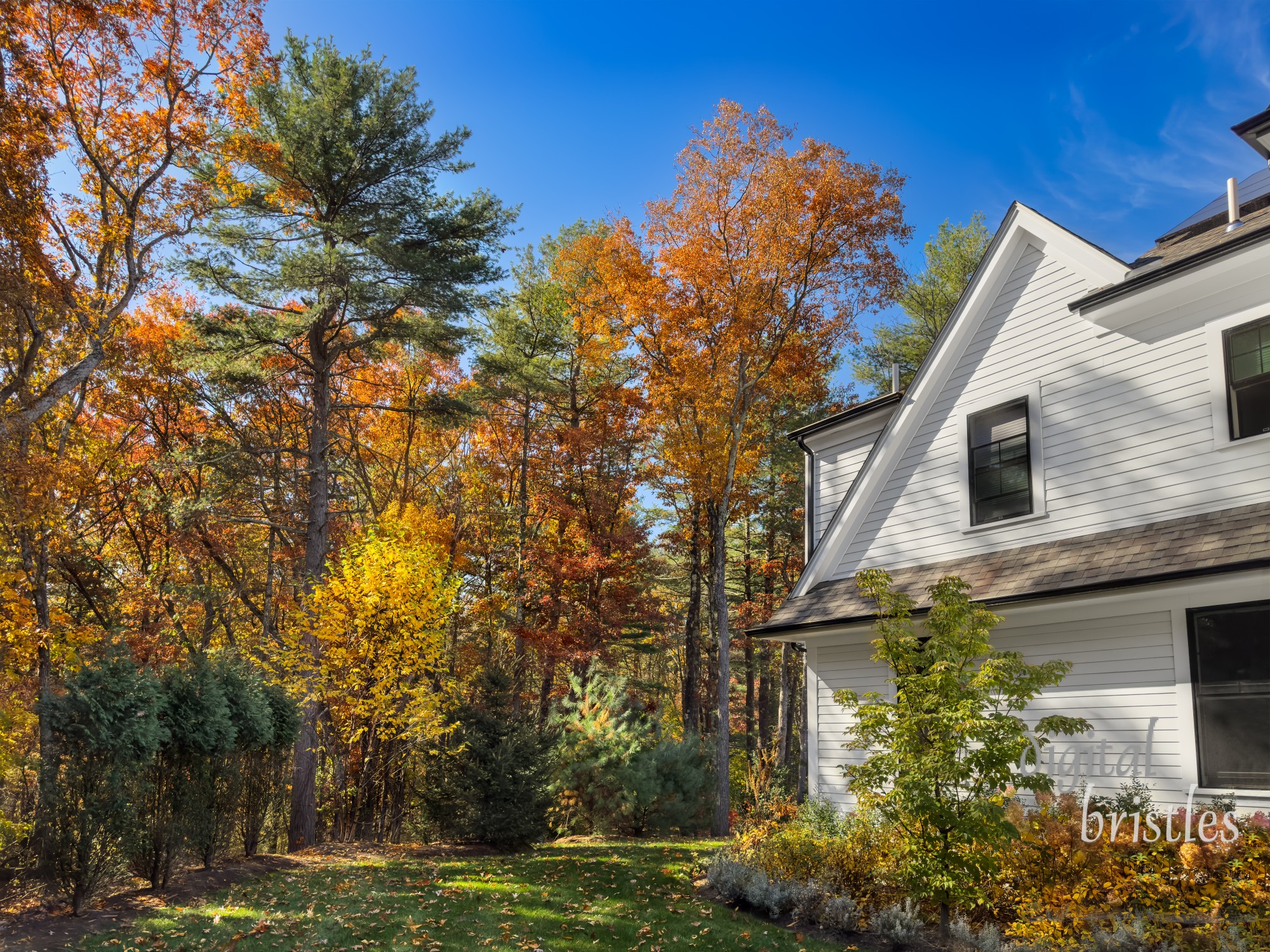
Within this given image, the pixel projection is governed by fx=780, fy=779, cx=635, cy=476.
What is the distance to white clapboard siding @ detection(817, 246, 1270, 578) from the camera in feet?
23.7

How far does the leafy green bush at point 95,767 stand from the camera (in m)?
7.48

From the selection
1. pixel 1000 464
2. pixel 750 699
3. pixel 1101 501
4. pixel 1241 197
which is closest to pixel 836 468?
pixel 1000 464

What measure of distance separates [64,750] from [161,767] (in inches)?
51.4

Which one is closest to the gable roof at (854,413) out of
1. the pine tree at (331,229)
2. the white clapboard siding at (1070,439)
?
the white clapboard siding at (1070,439)

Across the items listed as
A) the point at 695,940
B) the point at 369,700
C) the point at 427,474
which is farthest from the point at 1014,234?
the point at 427,474

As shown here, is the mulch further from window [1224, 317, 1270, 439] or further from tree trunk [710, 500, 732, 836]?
tree trunk [710, 500, 732, 836]

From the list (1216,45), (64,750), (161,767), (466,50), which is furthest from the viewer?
(466,50)

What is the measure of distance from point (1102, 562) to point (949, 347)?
137 inches

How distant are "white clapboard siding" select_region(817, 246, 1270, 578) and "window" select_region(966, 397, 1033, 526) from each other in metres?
0.19

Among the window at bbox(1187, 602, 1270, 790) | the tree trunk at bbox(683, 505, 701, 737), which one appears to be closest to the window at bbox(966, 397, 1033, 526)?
the window at bbox(1187, 602, 1270, 790)

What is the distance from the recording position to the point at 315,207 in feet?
54.3

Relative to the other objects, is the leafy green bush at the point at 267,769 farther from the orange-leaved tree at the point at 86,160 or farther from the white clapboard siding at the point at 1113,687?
the white clapboard siding at the point at 1113,687

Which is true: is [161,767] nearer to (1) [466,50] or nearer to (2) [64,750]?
(2) [64,750]

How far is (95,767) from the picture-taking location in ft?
25.7
